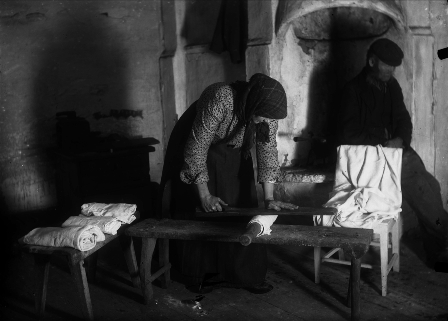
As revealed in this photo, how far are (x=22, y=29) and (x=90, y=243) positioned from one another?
9.98 ft

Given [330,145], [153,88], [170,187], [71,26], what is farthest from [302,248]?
[71,26]

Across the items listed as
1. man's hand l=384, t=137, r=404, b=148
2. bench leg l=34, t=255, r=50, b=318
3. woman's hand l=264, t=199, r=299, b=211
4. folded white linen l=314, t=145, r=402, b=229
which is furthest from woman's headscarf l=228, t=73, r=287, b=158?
bench leg l=34, t=255, r=50, b=318

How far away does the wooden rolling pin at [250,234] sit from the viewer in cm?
339

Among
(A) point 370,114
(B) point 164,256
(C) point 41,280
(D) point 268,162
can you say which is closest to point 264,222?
(D) point 268,162

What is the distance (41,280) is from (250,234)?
5.11 feet

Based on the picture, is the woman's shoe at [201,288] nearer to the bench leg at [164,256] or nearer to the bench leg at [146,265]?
the bench leg at [164,256]

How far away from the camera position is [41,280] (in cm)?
385

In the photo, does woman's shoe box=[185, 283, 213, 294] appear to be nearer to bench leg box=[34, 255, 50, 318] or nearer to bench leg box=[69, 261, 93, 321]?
bench leg box=[69, 261, 93, 321]

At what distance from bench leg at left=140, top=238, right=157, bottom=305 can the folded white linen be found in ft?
4.44

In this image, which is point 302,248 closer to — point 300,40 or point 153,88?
point 300,40

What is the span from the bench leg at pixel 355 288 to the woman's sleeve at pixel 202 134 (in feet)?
3.84

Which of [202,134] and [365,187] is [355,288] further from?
[202,134]

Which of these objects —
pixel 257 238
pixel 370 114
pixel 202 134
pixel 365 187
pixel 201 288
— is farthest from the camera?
pixel 370 114

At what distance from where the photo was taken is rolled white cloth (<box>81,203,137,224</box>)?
404 cm
